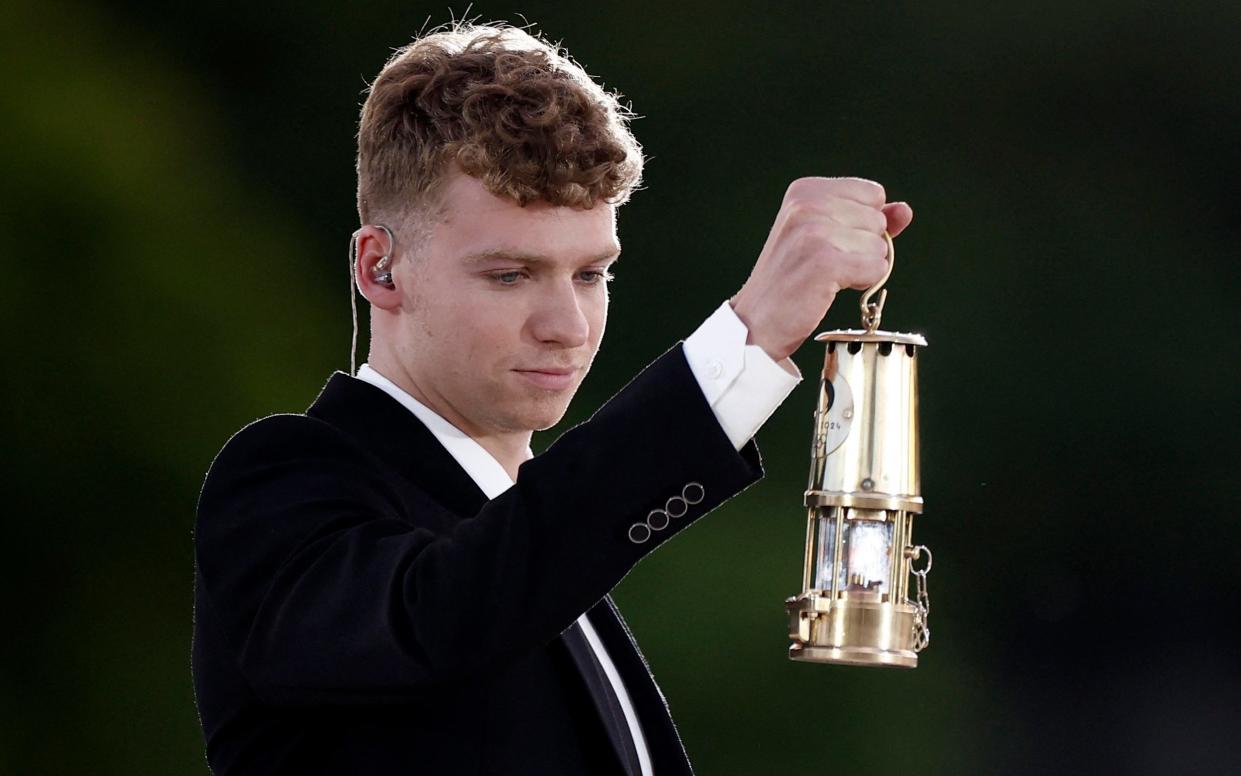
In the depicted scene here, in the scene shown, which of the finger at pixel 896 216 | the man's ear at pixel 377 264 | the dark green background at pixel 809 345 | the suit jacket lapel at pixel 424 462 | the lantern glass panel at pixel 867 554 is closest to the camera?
the finger at pixel 896 216

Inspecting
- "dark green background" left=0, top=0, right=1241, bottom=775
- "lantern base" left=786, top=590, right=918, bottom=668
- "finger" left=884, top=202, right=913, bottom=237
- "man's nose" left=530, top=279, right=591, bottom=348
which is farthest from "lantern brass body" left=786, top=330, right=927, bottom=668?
"dark green background" left=0, top=0, right=1241, bottom=775

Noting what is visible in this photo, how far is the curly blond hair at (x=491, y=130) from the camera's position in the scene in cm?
204

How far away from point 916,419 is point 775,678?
539 centimetres

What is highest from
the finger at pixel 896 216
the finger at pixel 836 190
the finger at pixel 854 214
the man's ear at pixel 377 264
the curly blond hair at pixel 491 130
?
the curly blond hair at pixel 491 130

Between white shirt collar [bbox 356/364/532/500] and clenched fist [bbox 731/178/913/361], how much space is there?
0.52 metres

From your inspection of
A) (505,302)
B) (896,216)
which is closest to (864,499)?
(896,216)

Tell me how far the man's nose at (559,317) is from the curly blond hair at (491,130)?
94 millimetres

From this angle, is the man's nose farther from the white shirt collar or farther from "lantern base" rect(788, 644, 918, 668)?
"lantern base" rect(788, 644, 918, 668)

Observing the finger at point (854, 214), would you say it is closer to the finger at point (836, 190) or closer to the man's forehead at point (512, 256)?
the finger at point (836, 190)

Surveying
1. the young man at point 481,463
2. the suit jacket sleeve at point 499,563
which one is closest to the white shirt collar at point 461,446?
the young man at point 481,463

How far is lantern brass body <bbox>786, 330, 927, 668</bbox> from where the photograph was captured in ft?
6.22

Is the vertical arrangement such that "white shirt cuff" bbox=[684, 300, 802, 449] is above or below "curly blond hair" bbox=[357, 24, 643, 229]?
below

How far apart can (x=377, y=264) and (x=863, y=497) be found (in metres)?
0.63

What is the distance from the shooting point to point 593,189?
81.1 inches
